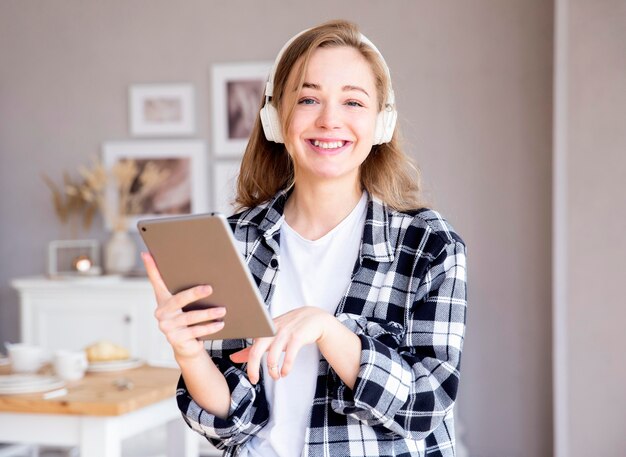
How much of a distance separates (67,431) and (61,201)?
112 inches

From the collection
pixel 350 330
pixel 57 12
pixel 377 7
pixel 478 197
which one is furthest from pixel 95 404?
pixel 57 12

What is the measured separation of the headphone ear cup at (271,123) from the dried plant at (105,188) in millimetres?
3369

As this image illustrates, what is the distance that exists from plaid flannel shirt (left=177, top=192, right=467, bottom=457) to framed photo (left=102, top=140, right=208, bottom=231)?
345cm

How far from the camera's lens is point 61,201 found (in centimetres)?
515

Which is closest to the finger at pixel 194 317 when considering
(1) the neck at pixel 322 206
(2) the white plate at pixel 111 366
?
(1) the neck at pixel 322 206

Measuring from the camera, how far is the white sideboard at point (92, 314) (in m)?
4.52

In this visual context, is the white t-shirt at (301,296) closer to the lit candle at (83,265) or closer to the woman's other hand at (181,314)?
the woman's other hand at (181,314)

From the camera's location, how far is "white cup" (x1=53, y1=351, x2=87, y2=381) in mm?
2865

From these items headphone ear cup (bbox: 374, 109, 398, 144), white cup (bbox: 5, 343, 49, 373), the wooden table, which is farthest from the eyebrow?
white cup (bbox: 5, 343, 49, 373)

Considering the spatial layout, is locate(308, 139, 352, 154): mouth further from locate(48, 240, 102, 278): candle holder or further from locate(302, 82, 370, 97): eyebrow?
locate(48, 240, 102, 278): candle holder

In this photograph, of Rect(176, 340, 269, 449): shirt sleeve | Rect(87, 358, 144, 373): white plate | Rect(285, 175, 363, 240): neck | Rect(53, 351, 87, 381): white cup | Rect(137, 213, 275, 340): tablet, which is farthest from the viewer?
Rect(87, 358, 144, 373): white plate

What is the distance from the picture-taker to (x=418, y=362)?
1.40 m

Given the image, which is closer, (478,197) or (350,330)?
(350,330)

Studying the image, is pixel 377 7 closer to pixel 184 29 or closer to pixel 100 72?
pixel 184 29
